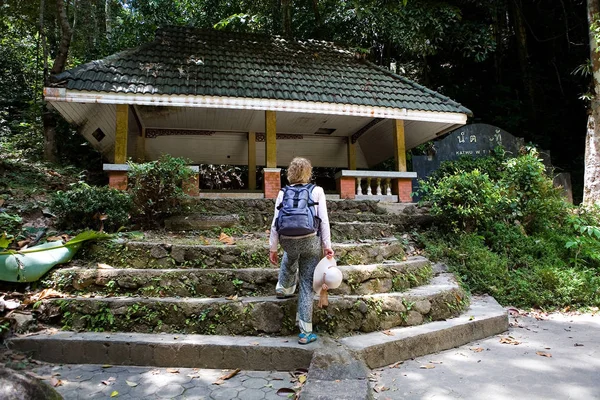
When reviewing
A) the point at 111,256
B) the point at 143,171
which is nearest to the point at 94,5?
the point at 143,171

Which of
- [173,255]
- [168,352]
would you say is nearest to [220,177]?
[173,255]

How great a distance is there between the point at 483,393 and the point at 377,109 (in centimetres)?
629

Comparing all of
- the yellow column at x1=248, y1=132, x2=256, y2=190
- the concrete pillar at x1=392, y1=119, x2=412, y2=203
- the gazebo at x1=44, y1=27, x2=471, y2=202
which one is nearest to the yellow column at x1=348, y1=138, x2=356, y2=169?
the gazebo at x1=44, y1=27, x2=471, y2=202

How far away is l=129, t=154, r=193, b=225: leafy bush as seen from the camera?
18.5 ft

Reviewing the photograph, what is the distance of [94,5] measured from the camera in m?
14.6

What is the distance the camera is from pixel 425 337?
3.69 metres

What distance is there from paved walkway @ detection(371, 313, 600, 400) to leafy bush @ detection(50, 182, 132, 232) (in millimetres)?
4042

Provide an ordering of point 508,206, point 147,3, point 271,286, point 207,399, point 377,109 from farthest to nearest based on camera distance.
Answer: point 147,3 → point 377,109 → point 508,206 → point 271,286 → point 207,399

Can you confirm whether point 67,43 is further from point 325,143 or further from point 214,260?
point 214,260

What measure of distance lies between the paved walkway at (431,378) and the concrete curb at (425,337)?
0.27 feet

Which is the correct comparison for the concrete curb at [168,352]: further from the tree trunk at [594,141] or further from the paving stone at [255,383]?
the tree trunk at [594,141]

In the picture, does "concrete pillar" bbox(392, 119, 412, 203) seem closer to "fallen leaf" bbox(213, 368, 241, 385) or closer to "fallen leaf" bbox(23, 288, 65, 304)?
"fallen leaf" bbox(213, 368, 241, 385)

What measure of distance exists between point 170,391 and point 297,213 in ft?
5.65

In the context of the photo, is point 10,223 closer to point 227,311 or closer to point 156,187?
point 156,187
